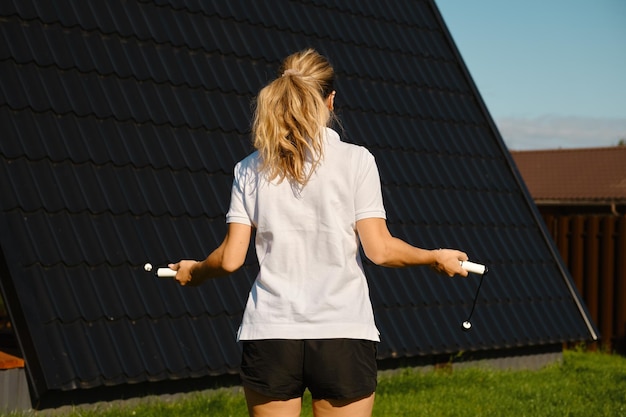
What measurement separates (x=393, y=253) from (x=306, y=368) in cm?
48

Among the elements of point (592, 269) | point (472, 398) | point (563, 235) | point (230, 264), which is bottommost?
point (472, 398)

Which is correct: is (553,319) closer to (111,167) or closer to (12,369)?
(111,167)

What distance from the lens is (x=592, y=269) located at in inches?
528

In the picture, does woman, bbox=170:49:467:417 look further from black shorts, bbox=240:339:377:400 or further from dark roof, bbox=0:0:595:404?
dark roof, bbox=0:0:595:404

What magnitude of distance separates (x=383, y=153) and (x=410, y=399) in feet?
7.92

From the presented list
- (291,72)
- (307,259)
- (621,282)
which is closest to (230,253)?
(307,259)

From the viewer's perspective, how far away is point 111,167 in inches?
282

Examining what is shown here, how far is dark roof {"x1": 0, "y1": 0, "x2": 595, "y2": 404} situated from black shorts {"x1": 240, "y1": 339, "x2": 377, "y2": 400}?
118 inches

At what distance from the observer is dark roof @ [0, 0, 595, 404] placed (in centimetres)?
649

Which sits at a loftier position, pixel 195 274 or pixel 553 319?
pixel 195 274

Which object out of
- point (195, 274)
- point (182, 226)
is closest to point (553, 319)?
point (182, 226)

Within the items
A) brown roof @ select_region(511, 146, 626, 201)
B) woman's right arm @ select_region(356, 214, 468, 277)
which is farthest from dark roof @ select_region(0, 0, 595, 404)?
brown roof @ select_region(511, 146, 626, 201)

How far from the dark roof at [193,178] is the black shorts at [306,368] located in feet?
9.80

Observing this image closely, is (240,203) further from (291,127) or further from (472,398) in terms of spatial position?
(472,398)
